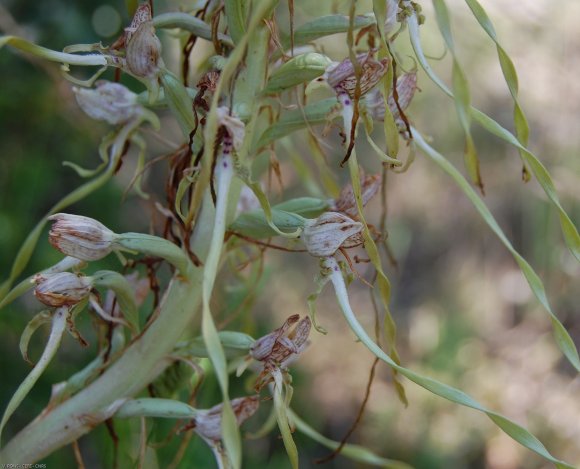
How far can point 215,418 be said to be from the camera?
94 centimetres

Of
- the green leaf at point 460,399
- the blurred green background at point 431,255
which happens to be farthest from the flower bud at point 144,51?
the blurred green background at point 431,255

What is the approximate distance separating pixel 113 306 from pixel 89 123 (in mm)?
1095

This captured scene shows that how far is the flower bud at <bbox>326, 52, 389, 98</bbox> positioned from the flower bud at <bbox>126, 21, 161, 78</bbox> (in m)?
0.20

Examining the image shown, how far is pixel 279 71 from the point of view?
0.85 meters

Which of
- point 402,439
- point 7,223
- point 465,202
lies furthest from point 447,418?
point 7,223

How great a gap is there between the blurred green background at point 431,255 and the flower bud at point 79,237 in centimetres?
60

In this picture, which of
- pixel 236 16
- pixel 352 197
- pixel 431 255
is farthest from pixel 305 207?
pixel 431 255

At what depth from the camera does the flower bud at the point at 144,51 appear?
0.85 metres

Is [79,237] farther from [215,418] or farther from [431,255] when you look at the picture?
[431,255]

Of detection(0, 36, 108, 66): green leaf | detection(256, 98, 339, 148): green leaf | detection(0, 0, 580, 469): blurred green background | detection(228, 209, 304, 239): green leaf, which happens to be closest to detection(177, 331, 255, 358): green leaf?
detection(228, 209, 304, 239): green leaf

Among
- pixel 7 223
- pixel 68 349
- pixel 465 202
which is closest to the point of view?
pixel 7 223

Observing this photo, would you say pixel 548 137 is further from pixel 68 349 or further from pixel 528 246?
pixel 68 349

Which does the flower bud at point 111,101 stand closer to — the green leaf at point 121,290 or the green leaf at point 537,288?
the green leaf at point 121,290

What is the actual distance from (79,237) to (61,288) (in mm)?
62
